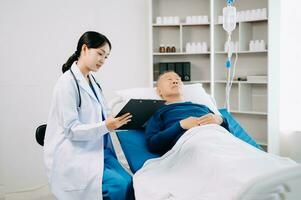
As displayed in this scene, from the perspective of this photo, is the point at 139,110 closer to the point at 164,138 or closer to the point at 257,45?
the point at 164,138

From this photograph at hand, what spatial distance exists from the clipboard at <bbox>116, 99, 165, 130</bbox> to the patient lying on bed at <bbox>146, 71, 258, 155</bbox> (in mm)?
47

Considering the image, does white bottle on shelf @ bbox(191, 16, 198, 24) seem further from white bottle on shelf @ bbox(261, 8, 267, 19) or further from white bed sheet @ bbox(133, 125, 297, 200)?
white bed sheet @ bbox(133, 125, 297, 200)

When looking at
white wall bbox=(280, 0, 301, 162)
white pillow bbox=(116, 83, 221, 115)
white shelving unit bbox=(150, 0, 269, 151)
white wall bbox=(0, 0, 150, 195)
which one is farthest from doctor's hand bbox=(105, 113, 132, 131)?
white wall bbox=(280, 0, 301, 162)

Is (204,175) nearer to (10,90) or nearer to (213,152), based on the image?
(213,152)

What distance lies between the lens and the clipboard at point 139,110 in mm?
1837

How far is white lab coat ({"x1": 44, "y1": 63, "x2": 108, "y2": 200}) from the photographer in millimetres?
1752

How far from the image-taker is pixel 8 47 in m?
3.00

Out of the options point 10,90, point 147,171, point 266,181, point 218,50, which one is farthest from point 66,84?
point 218,50

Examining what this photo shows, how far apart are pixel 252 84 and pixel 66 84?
231 centimetres

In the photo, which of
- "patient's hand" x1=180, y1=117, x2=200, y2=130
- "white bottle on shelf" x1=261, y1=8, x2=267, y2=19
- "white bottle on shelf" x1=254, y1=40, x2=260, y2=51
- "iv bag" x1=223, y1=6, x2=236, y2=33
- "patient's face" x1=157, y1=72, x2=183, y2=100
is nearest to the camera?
"patient's hand" x1=180, y1=117, x2=200, y2=130

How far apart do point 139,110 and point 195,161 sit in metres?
0.50

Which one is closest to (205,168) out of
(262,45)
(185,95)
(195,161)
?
(195,161)

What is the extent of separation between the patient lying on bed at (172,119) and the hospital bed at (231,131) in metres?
0.08

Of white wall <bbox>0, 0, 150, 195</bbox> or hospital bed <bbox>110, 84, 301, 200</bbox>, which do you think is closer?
hospital bed <bbox>110, 84, 301, 200</bbox>
